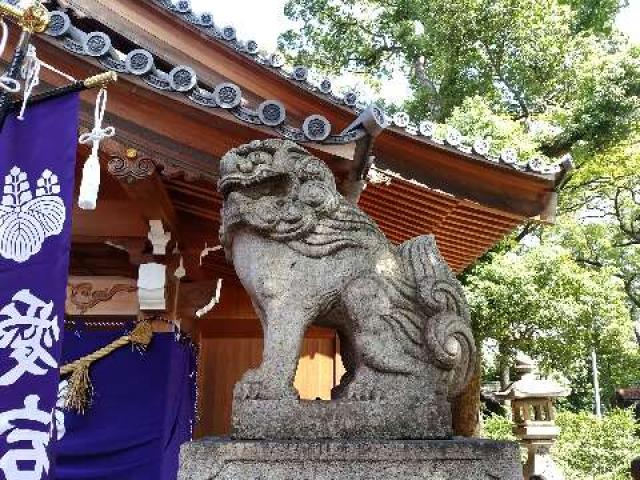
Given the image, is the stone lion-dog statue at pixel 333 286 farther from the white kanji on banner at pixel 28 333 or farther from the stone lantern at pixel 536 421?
the stone lantern at pixel 536 421

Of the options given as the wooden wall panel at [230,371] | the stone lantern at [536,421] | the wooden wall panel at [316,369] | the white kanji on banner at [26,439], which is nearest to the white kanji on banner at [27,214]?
the white kanji on banner at [26,439]

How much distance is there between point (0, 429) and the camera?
9.00ft

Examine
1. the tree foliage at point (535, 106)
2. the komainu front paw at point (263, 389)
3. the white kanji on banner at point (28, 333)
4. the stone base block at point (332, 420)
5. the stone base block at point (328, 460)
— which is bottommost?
the stone base block at point (328, 460)

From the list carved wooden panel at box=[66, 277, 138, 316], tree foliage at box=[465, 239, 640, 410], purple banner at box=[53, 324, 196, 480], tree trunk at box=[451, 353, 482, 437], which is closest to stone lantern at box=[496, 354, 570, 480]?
tree trunk at box=[451, 353, 482, 437]

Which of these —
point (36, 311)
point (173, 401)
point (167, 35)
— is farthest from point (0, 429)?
point (167, 35)

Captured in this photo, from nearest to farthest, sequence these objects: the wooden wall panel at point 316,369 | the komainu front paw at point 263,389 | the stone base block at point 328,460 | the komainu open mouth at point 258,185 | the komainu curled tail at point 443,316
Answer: the stone base block at point 328,460 → the komainu front paw at point 263,389 → the komainu curled tail at point 443,316 → the komainu open mouth at point 258,185 → the wooden wall panel at point 316,369

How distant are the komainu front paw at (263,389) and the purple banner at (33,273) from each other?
3.19ft

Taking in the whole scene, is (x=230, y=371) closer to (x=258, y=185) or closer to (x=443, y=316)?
(x=258, y=185)

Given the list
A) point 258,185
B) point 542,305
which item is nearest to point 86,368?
Result: point 258,185

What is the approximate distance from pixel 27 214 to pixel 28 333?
1.84 feet

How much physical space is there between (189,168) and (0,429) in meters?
1.95

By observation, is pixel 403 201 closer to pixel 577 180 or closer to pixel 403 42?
pixel 577 180

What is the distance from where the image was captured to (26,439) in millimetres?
2812

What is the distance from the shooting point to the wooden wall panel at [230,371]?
641 centimetres
